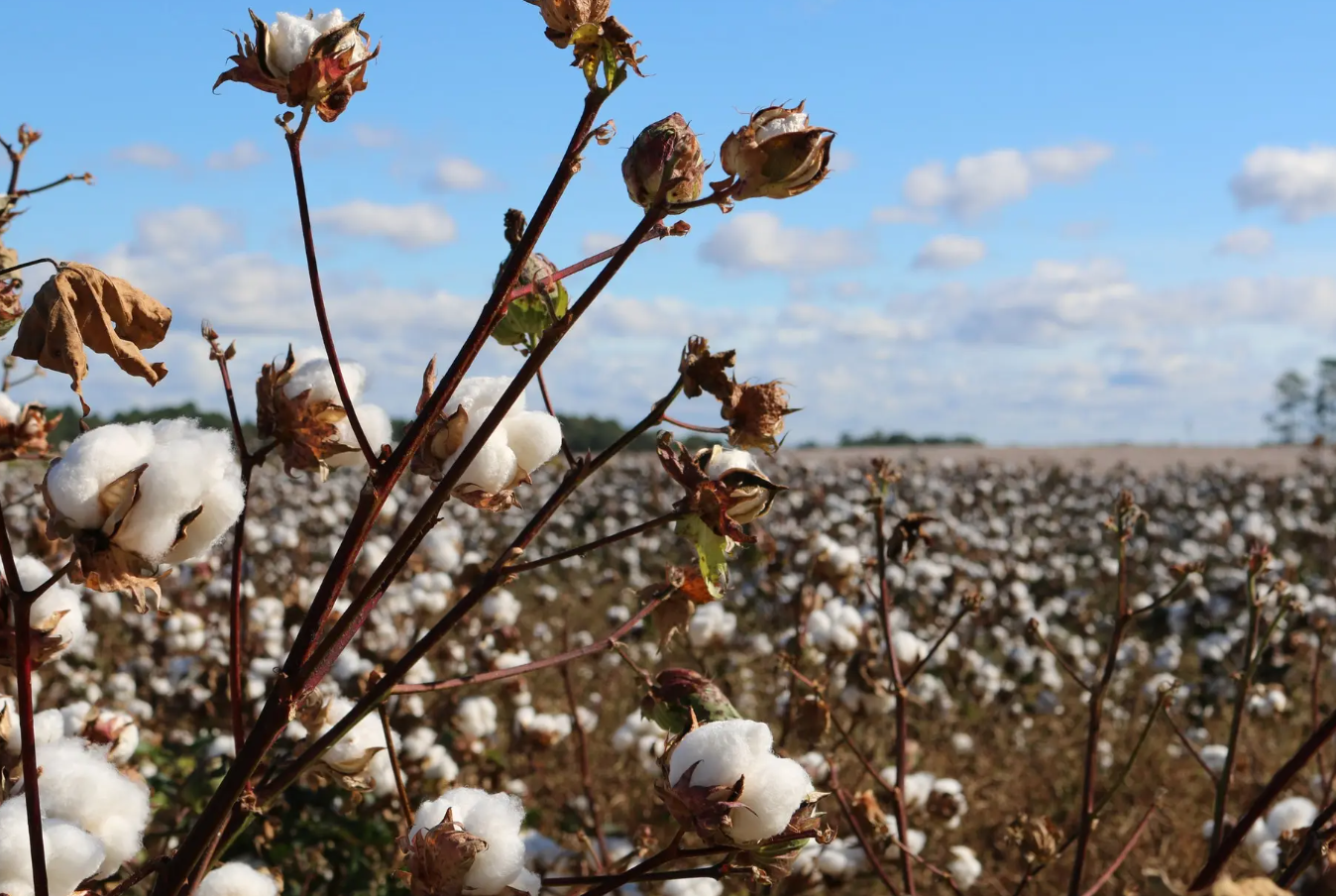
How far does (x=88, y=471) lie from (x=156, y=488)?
0.14ft

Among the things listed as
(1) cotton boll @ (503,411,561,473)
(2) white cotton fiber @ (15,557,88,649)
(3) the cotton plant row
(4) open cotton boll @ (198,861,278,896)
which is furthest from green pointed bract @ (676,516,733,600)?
(2) white cotton fiber @ (15,557,88,649)

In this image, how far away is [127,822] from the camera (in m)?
1.05

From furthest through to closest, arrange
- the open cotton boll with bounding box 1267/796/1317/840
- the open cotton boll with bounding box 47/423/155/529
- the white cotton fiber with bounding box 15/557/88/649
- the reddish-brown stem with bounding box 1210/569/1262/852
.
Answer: the open cotton boll with bounding box 1267/796/1317/840, the reddish-brown stem with bounding box 1210/569/1262/852, the white cotton fiber with bounding box 15/557/88/649, the open cotton boll with bounding box 47/423/155/529

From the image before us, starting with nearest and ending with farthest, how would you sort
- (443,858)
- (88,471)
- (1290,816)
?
1. (88,471)
2. (443,858)
3. (1290,816)

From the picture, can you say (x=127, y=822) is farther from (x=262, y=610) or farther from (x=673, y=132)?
(x=262, y=610)

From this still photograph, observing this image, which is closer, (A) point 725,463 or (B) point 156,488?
(B) point 156,488

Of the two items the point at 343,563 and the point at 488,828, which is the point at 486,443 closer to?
the point at 343,563

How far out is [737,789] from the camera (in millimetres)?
939

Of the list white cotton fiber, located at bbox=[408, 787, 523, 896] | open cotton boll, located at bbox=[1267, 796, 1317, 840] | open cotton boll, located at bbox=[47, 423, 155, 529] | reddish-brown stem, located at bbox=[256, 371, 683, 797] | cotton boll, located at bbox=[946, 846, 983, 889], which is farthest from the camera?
cotton boll, located at bbox=[946, 846, 983, 889]

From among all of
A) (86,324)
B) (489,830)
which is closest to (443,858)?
(489,830)

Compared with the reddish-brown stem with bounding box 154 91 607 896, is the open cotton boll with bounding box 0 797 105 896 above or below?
below

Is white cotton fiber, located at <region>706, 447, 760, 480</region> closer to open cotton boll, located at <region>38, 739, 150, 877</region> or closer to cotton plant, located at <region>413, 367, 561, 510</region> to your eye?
cotton plant, located at <region>413, 367, 561, 510</region>

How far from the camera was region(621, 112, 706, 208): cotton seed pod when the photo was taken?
91 cm

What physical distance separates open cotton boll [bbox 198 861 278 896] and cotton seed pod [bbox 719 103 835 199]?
0.75 meters
